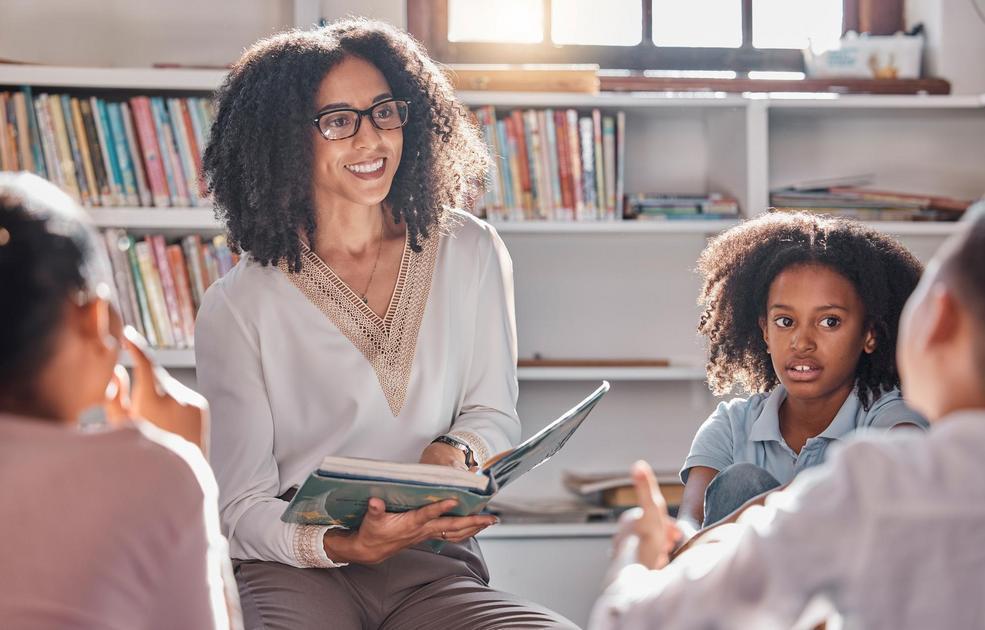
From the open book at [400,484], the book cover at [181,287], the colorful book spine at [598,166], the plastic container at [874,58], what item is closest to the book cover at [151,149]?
the book cover at [181,287]

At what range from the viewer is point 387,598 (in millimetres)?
1733

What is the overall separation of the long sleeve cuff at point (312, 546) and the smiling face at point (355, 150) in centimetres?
53

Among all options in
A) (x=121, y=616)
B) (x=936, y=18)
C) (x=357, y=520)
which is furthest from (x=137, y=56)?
(x=121, y=616)

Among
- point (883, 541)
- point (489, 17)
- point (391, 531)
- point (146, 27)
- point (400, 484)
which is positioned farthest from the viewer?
point (489, 17)

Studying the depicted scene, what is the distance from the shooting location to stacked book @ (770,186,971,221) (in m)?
2.83

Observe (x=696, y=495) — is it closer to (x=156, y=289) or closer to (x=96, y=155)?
(x=156, y=289)

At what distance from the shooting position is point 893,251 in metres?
2.03

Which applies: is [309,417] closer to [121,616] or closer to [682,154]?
[121,616]

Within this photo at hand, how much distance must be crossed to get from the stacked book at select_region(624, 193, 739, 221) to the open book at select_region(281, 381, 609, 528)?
1254 mm

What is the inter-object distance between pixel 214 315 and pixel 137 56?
124cm

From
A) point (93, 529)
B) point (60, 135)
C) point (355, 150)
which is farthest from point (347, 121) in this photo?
point (93, 529)

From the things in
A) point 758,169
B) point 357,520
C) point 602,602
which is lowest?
point 357,520

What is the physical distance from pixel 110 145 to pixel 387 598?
142cm

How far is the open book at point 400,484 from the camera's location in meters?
1.43
